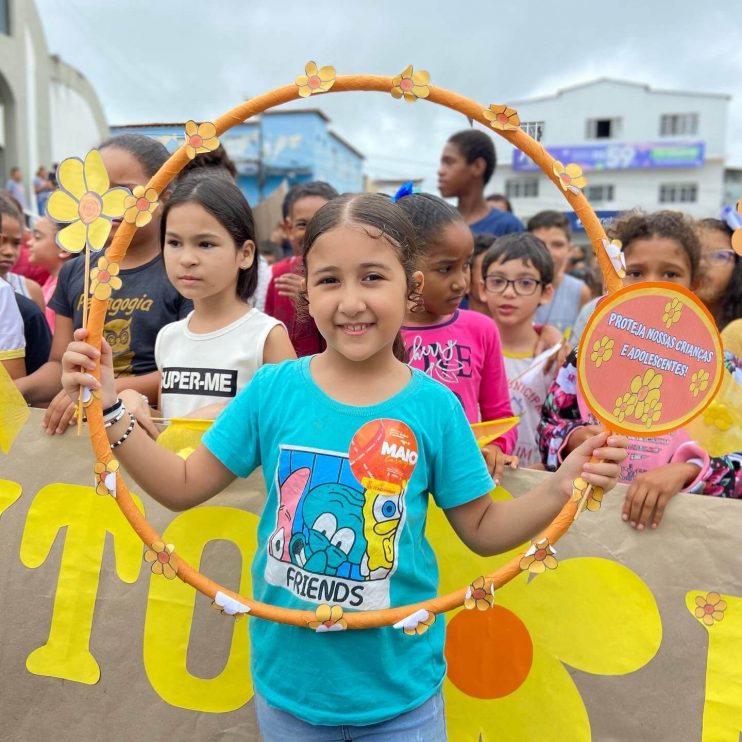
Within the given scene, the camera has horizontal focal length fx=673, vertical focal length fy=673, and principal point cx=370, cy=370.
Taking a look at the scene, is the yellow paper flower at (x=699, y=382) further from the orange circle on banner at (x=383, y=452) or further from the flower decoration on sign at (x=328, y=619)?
the flower decoration on sign at (x=328, y=619)

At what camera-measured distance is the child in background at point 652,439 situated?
186 cm

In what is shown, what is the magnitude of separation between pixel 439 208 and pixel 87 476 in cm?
147

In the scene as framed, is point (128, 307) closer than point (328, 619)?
No

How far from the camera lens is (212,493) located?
1563 millimetres

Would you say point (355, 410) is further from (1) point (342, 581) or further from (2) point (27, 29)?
(2) point (27, 29)

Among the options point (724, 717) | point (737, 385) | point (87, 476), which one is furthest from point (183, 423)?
point (724, 717)

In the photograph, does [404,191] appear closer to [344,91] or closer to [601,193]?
[344,91]

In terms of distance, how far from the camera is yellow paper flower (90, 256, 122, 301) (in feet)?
4.90

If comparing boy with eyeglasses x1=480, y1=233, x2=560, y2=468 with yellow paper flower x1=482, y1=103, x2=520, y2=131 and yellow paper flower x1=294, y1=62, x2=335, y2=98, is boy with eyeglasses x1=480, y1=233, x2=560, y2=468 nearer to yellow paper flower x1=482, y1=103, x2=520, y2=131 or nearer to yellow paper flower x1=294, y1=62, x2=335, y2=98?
yellow paper flower x1=482, y1=103, x2=520, y2=131

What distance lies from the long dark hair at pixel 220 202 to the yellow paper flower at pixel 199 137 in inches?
22.3

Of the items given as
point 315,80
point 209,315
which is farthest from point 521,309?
point 315,80

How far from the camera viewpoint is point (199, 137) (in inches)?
58.7

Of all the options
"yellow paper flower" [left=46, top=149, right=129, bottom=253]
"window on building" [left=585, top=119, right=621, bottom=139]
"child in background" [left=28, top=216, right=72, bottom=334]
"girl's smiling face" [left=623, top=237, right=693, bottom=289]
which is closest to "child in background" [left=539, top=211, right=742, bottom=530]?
"girl's smiling face" [left=623, top=237, right=693, bottom=289]

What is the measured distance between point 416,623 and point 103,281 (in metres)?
1.00
